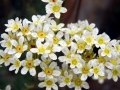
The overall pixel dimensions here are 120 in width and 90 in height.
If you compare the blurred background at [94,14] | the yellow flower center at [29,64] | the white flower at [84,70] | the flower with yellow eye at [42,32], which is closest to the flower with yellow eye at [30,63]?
the yellow flower center at [29,64]

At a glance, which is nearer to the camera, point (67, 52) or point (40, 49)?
point (40, 49)

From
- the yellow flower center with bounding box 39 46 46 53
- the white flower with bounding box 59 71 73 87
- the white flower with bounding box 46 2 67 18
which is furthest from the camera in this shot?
the white flower with bounding box 46 2 67 18

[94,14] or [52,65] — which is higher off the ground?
[94,14]

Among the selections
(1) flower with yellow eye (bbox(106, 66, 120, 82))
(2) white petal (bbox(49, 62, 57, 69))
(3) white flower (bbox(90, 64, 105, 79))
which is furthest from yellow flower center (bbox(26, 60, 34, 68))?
(1) flower with yellow eye (bbox(106, 66, 120, 82))

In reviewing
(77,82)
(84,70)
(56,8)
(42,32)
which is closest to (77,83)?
(77,82)

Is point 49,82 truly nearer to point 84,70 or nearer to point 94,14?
point 84,70

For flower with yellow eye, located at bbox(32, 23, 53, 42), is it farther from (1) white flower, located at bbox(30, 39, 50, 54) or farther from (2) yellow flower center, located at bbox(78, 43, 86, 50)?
(2) yellow flower center, located at bbox(78, 43, 86, 50)

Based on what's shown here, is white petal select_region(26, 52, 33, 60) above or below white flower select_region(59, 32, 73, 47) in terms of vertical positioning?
below

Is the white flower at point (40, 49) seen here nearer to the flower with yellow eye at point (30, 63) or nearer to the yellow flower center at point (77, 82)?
the flower with yellow eye at point (30, 63)

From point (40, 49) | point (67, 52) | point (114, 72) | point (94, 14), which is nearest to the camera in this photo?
point (40, 49)

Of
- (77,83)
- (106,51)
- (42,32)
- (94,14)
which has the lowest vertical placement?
(77,83)
